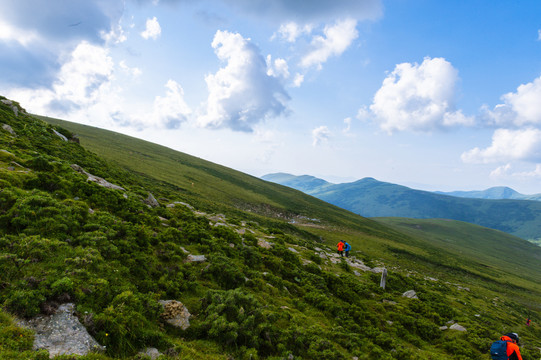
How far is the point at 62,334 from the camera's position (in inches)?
289

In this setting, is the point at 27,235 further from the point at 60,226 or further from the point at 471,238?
the point at 471,238

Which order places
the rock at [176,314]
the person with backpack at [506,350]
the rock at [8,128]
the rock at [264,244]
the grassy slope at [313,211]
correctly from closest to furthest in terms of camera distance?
the rock at [176,314]
the person with backpack at [506,350]
the rock at [264,244]
the rock at [8,128]
the grassy slope at [313,211]

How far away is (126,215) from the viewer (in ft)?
53.7

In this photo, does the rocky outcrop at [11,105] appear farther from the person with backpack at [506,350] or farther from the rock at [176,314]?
the person with backpack at [506,350]

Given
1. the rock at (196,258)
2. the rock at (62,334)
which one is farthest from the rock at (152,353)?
the rock at (196,258)

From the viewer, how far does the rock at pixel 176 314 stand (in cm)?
990

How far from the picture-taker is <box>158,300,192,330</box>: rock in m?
9.90

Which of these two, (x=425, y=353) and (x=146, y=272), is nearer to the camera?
(x=146, y=272)

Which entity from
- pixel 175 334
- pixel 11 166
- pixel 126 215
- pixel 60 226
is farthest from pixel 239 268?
pixel 11 166

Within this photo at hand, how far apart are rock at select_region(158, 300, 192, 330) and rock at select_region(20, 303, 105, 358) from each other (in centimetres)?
269

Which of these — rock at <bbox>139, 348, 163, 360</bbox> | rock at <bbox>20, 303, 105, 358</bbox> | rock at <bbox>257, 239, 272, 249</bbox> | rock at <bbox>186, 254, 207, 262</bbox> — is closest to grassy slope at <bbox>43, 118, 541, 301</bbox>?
rock at <bbox>257, 239, 272, 249</bbox>

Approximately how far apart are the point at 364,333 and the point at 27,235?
729 inches

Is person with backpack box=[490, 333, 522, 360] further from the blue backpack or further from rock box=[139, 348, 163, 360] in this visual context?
rock box=[139, 348, 163, 360]

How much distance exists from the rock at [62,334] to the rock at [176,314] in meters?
2.69
